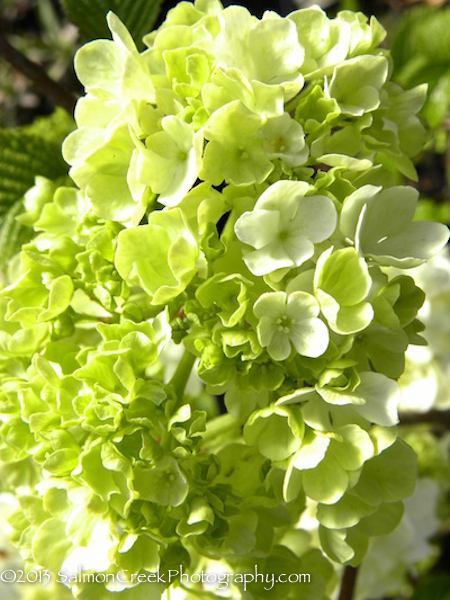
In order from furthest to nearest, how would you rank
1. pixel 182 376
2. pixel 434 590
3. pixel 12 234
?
pixel 434 590, pixel 12 234, pixel 182 376

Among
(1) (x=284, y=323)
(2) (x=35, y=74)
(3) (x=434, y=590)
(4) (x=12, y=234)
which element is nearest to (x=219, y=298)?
(1) (x=284, y=323)

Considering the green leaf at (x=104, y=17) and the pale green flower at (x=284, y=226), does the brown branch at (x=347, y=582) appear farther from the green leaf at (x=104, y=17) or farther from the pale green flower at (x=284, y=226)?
the green leaf at (x=104, y=17)

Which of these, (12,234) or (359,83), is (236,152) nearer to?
(359,83)

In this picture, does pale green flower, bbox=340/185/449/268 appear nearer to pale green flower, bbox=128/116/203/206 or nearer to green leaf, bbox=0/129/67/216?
pale green flower, bbox=128/116/203/206

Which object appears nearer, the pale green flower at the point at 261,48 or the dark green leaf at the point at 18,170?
the pale green flower at the point at 261,48

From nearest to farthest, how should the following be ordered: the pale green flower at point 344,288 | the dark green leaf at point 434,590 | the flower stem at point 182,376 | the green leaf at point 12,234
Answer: the pale green flower at point 344,288 < the flower stem at point 182,376 < the green leaf at point 12,234 < the dark green leaf at point 434,590

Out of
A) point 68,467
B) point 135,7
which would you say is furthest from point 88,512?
point 135,7

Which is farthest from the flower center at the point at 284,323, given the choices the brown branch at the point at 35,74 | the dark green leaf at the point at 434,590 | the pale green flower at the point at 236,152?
the dark green leaf at the point at 434,590

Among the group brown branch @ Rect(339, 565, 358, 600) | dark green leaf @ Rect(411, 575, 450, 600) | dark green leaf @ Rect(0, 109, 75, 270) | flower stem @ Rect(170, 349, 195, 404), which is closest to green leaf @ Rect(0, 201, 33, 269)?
dark green leaf @ Rect(0, 109, 75, 270)
